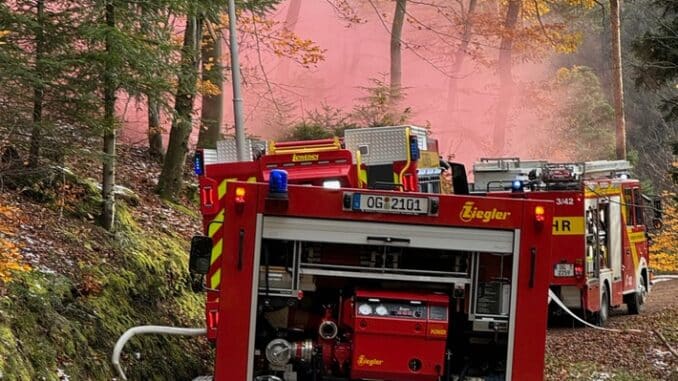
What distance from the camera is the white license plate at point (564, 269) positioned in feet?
46.8

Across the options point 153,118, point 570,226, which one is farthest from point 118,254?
point 570,226

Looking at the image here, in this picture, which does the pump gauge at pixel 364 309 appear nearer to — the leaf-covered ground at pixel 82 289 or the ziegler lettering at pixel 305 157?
the ziegler lettering at pixel 305 157

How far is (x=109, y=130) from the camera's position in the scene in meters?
9.51

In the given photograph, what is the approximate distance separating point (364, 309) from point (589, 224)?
911 centimetres

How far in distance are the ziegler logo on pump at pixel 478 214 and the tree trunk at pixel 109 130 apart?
15.5ft

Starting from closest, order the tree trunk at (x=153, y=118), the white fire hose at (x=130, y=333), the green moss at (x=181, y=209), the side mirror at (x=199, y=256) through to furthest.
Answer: the side mirror at (x=199, y=256)
the white fire hose at (x=130, y=333)
the tree trunk at (x=153, y=118)
the green moss at (x=181, y=209)

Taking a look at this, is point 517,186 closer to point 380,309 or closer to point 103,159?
point 103,159

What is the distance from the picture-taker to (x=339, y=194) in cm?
614

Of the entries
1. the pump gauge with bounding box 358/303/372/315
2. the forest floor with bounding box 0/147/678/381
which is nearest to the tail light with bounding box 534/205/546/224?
the pump gauge with bounding box 358/303/372/315

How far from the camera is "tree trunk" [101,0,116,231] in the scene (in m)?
9.27

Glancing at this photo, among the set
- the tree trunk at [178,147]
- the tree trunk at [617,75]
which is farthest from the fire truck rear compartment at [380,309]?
the tree trunk at [617,75]

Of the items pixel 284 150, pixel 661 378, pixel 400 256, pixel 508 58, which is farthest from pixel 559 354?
pixel 508 58

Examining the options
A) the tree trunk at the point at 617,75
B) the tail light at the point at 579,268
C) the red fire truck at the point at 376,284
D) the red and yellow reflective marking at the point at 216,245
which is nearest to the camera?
the red fire truck at the point at 376,284

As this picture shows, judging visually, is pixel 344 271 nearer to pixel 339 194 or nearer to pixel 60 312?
pixel 339 194
